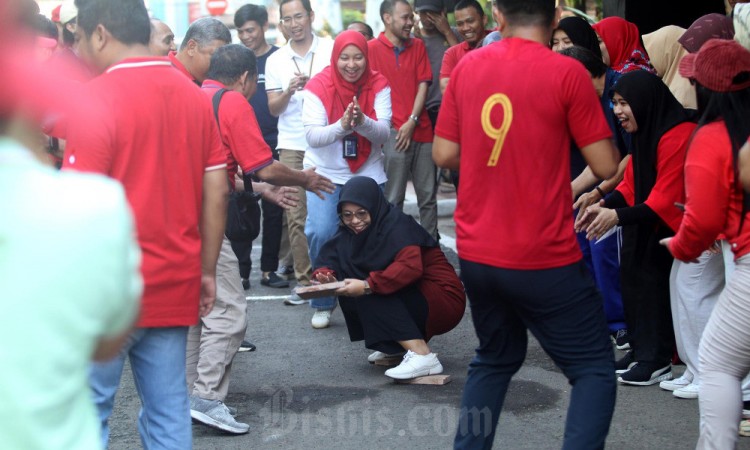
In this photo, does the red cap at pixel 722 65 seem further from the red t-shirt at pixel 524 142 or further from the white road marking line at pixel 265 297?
the white road marking line at pixel 265 297

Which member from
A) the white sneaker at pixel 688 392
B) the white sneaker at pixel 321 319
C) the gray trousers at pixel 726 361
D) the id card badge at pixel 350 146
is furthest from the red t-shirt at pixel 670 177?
the white sneaker at pixel 321 319

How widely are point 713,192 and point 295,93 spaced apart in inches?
191

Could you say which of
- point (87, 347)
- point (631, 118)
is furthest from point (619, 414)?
point (87, 347)

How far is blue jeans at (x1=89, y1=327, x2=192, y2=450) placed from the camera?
354 cm

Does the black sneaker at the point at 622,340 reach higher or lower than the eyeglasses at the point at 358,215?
lower

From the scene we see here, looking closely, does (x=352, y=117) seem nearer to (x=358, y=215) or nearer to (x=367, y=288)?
(x=358, y=215)

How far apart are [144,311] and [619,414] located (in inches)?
102

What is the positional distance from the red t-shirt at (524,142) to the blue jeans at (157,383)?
3.68 ft

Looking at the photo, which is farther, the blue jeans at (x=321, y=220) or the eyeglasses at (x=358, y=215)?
the blue jeans at (x=321, y=220)

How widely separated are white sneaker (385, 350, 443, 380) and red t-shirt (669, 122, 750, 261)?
6.91ft

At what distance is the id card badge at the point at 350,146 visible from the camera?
6.83m

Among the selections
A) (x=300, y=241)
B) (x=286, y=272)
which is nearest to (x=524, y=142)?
(x=300, y=241)

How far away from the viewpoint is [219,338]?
500cm

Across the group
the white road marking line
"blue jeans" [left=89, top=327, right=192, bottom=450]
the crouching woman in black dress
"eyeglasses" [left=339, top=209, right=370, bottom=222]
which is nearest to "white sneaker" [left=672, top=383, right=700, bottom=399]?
the crouching woman in black dress
